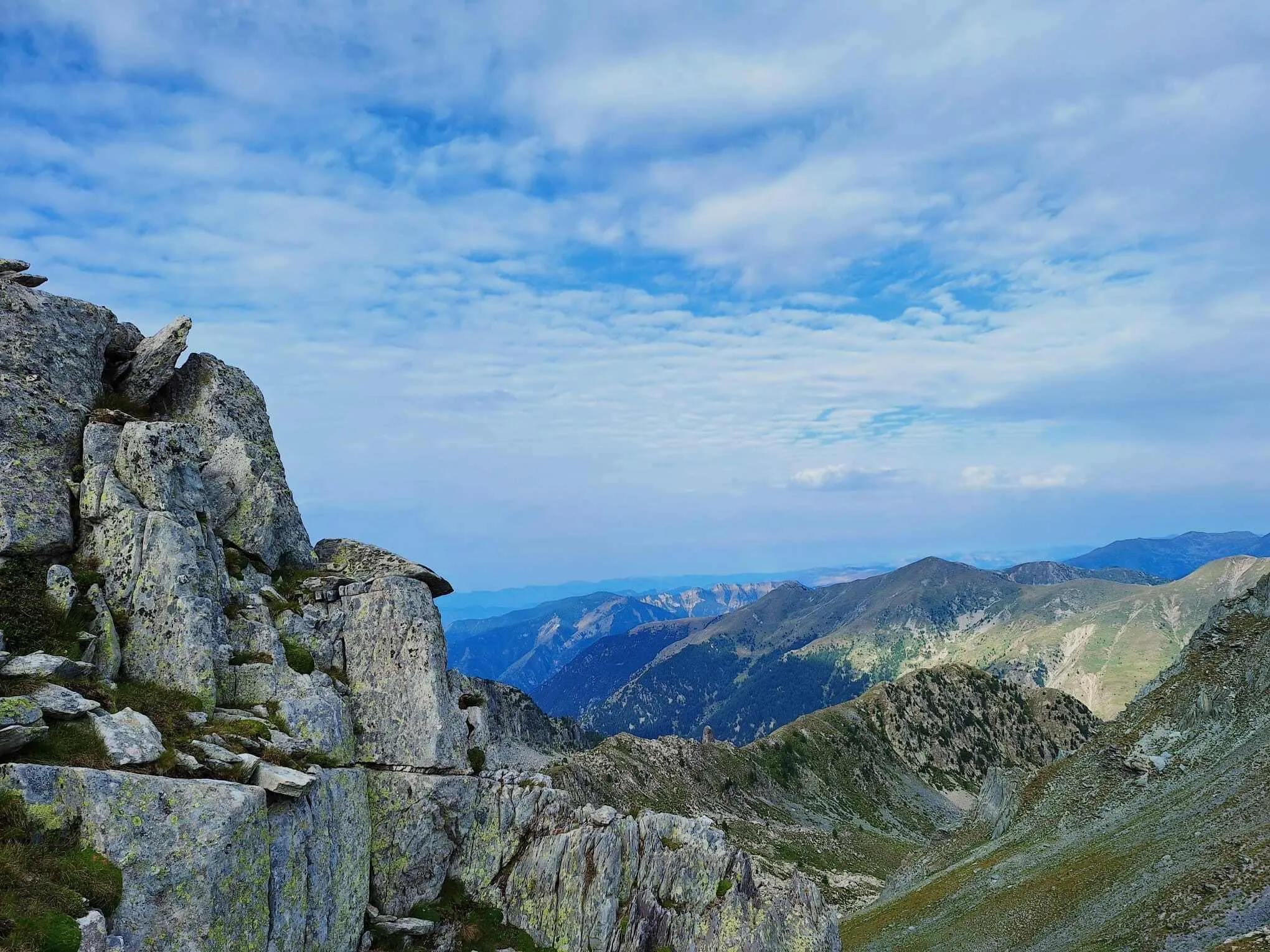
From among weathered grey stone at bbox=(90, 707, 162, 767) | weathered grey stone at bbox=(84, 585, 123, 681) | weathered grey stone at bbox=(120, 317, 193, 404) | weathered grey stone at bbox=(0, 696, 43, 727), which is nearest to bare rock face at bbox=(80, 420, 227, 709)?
weathered grey stone at bbox=(84, 585, 123, 681)

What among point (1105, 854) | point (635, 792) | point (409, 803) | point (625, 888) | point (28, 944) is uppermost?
point (28, 944)

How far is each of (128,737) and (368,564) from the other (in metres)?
17.3

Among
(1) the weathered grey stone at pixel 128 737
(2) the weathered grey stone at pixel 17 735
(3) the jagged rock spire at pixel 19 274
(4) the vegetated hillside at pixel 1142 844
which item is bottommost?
(4) the vegetated hillside at pixel 1142 844

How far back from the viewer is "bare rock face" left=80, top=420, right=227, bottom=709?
2891 cm

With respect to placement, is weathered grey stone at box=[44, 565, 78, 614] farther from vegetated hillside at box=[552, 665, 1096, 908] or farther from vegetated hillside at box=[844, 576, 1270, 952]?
vegetated hillside at box=[552, 665, 1096, 908]

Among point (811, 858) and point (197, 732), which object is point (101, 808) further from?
point (811, 858)

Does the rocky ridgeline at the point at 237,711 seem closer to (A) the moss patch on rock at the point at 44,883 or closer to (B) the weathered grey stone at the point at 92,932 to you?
(B) the weathered grey stone at the point at 92,932

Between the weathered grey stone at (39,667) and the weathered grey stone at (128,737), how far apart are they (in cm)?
214

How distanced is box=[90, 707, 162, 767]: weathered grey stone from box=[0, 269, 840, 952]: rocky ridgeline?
0.29ft

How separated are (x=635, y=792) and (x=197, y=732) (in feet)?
375

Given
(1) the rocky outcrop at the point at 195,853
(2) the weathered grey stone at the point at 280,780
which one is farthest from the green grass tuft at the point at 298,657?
(1) the rocky outcrop at the point at 195,853

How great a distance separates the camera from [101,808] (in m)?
21.8

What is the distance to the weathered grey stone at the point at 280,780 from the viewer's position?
83.7 ft

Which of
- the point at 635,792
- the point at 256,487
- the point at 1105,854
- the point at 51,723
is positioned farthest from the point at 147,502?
the point at 635,792
